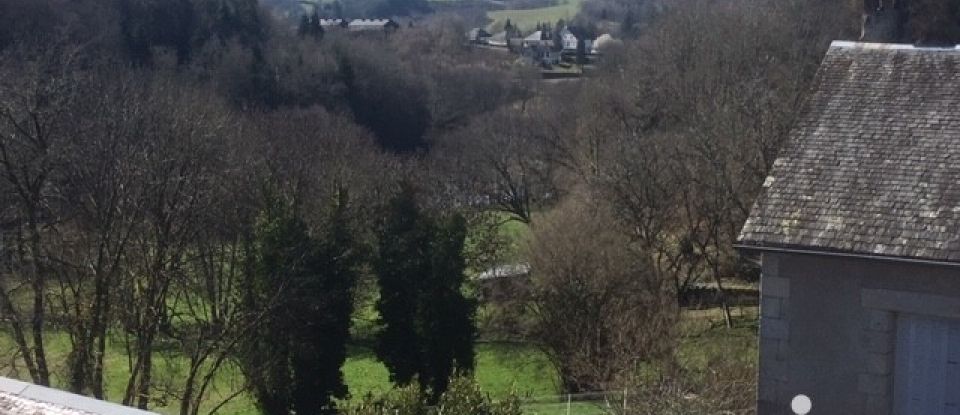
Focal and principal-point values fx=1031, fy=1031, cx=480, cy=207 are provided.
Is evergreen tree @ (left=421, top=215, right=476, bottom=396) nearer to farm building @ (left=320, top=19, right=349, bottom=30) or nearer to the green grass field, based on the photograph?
farm building @ (left=320, top=19, right=349, bottom=30)

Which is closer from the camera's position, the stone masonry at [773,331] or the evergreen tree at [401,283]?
the stone masonry at [773,331]

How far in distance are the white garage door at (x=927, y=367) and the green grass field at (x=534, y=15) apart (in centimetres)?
10495

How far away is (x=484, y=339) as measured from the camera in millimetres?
28047

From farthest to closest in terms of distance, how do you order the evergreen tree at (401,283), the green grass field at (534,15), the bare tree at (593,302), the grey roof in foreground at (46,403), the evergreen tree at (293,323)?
1. the green grass field at (534,15)
2. the evergreen tree at (401,283)
3. the evergreen tree at (293,323)
4. the bare tree at (593,302)
5. the grey roof in foreground at (46,403)

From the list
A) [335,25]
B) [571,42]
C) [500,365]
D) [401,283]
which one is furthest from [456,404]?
[571,42]

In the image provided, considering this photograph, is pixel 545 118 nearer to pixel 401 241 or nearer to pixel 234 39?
pixel 234 39

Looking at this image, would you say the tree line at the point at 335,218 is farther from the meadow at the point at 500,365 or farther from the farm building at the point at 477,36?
the farm building at the point at 477,36

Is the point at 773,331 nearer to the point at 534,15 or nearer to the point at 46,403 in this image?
the point at 46,403

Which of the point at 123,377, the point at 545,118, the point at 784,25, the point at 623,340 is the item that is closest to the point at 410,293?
the point at 623,340

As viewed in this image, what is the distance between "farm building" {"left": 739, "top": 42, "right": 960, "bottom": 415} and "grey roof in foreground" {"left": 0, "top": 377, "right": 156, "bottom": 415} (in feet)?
22.0

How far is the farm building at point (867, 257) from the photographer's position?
10016 mm

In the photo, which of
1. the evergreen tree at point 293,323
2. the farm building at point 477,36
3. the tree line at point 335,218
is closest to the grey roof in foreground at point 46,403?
the tree line at point 335,218

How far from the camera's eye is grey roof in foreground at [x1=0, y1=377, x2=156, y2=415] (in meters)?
6.20

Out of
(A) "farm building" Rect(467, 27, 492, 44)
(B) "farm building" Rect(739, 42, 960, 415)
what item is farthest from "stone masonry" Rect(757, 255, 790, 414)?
(A) "farm building" Rect(467, 27, 492, 44)
